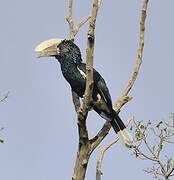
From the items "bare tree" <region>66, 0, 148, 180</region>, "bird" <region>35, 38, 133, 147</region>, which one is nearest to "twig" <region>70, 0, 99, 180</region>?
"bare tree" <region>66, 0, 148, 180</region>

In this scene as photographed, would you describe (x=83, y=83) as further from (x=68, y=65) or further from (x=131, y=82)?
(x=131, y=82)

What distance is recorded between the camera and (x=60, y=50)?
453 centimetres

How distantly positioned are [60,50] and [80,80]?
34 cm

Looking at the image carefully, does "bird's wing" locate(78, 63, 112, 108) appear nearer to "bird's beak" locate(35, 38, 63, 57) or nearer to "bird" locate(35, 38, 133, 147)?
"bird" locate(35, 38, 133, 147)

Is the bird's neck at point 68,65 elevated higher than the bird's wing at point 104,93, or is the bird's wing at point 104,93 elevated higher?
the bird's neck at point 68,65

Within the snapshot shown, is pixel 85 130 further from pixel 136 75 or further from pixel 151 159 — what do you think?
pixel 151 159

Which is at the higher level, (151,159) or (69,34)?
(69,34)

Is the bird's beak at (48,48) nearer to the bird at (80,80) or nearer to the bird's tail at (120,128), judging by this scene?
the bird at (80,80)

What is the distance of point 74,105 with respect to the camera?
4.52 metres

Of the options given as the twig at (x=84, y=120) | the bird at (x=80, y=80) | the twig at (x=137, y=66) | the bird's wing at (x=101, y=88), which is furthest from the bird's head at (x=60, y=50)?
the twig at (x=84, y=120)

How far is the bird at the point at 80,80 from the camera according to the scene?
171 inches

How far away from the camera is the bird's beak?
4.41m

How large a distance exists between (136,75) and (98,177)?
0.86 m

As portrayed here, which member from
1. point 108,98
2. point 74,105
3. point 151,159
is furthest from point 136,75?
point 151,159
